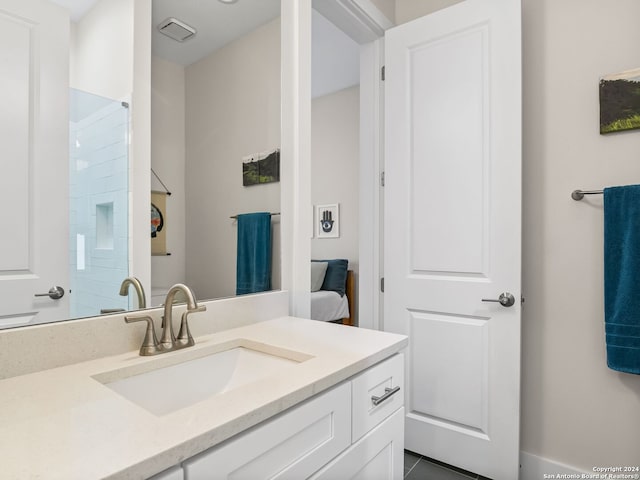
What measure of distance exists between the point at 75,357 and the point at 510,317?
161cm

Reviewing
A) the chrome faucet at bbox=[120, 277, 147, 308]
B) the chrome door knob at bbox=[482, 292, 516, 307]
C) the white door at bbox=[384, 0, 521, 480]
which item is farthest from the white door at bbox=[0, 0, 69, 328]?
the chrome door knob at bbox=[482, 292, 516, 307]

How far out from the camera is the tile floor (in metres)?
1.74

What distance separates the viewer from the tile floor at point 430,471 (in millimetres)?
1743

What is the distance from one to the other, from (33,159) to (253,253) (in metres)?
0.73

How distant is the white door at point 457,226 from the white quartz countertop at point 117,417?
0.96 meters

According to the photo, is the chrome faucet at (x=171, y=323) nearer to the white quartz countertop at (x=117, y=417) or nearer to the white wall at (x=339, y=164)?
the white quartz countertop at (x=117, y=417)

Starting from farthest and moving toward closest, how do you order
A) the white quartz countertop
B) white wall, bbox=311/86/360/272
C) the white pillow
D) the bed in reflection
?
1. white wall, bbox=311/86/360/272
2. the white pillow
3. the bed in reflection
4. the white quartz countertop

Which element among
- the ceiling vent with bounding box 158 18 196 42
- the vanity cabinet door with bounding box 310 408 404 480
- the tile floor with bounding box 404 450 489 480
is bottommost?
the tile floor with bounding box 404 450 489 480

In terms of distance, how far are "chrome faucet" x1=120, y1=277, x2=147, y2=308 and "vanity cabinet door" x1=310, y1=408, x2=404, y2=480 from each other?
630 mm

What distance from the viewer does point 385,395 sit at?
1011mm

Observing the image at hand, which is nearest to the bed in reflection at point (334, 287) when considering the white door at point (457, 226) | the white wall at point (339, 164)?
the white wall at point (339, 164)

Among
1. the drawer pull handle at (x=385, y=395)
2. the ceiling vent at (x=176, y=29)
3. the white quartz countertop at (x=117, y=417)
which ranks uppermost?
the ceiling vent at (x=176, y=29)

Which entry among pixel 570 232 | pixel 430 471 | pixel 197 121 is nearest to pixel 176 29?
pixel 197 121

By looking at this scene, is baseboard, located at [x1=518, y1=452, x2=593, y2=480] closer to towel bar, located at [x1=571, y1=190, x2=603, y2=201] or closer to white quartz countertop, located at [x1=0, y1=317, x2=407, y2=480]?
towel bar, located at [x1=571, y1=190, x2=603, y2=201]
